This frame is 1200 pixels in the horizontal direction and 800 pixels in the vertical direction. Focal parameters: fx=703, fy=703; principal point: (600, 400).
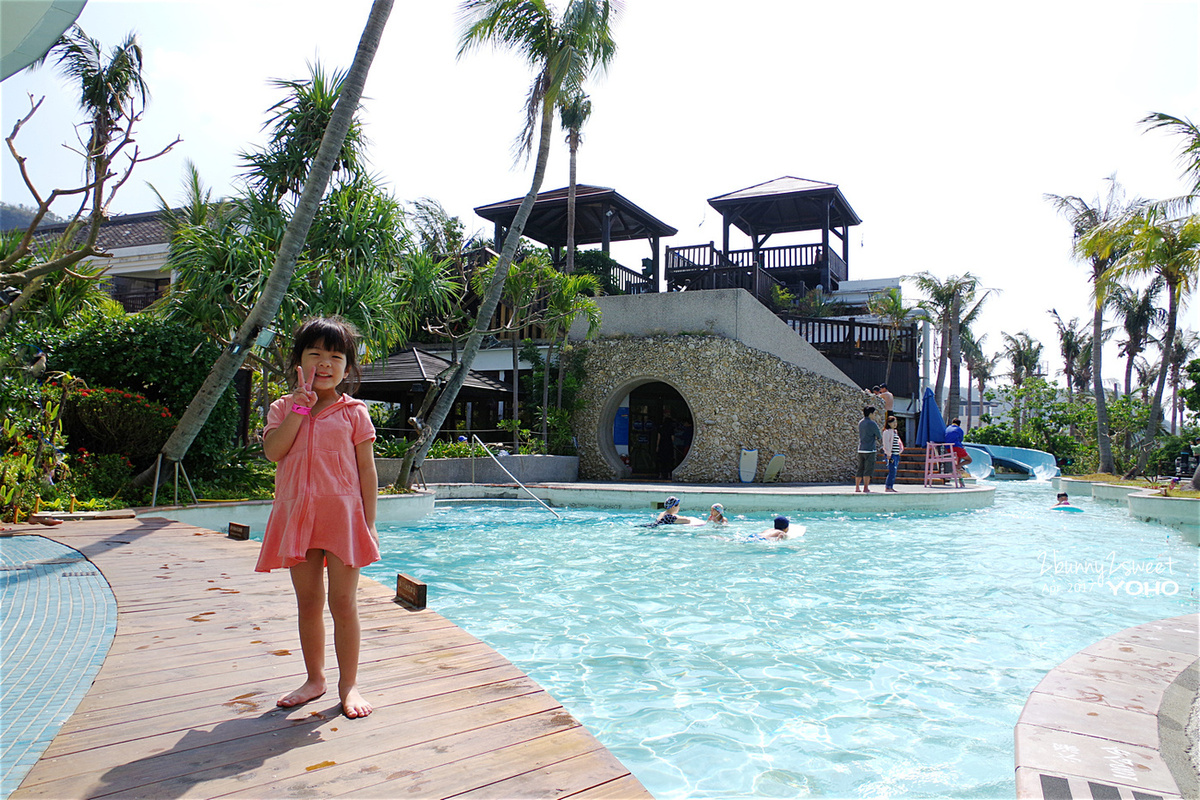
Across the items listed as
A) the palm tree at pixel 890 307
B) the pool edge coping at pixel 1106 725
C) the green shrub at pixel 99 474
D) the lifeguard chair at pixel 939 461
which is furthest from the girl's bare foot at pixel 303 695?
the palm tree at pixel 890 307

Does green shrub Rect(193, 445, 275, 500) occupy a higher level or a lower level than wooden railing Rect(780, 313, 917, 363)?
lower

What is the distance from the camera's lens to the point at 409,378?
15164mm

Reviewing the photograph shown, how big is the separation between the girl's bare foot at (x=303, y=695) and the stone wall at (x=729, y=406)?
13875mm

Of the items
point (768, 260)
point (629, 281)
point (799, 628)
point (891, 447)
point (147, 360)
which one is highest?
point (768, 260)

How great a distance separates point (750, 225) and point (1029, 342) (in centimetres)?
3480

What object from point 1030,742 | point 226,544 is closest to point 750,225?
point 226,544

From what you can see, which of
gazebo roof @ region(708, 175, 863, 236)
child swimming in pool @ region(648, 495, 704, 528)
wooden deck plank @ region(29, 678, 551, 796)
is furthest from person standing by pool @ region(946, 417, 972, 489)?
wooden deck plank @ region(29, 678, 551, 796)

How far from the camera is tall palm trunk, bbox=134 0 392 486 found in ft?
27.0

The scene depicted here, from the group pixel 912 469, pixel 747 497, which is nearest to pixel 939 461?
pixel 912 469

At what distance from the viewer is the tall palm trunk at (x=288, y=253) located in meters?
8.22

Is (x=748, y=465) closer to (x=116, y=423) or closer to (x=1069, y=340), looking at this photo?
(x=116, y=423)

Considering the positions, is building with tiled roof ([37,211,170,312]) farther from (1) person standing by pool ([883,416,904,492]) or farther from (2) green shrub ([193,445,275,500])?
(1) person standing by pool ([883,416,904,492])

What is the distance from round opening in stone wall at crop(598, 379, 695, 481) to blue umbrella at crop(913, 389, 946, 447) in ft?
18.8

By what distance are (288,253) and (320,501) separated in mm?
6682
